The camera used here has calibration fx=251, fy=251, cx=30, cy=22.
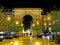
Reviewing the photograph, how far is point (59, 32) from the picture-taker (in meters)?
25.0

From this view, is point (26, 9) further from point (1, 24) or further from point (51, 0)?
point (1, 24)

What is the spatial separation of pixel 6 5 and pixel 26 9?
18.4 ft

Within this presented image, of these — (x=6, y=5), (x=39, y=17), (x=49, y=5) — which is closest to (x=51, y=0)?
(x=49, y=5)

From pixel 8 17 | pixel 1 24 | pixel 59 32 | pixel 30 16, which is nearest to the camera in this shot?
pixel 59 32

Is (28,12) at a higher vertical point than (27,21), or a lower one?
higher

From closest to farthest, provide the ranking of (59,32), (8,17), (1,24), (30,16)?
(59,32), (1,24), (8,17), (30,16)

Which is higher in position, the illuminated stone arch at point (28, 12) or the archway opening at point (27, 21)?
the illuminated stone arch at point (28, 12)

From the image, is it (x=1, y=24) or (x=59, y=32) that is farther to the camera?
(x=1, y=24)

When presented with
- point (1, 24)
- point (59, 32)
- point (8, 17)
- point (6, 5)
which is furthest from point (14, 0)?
point (59, 32)

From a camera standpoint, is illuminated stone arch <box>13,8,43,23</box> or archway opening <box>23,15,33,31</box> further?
archway opening <box>23,15,33,31</box>

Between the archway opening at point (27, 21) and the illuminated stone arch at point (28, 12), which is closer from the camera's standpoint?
the illuminated stone arch at point (28, 12)

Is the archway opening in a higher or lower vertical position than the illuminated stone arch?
lower

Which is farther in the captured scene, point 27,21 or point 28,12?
point 27,21

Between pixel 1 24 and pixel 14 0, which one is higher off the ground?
pixel 14 0
